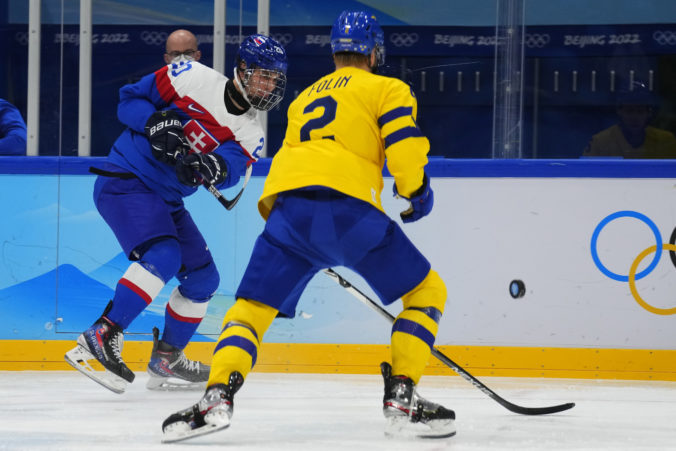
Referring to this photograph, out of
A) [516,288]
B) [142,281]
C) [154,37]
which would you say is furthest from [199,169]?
[154,37]

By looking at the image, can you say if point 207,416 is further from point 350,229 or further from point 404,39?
point 404,39

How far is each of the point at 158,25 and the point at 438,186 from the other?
1505 mm

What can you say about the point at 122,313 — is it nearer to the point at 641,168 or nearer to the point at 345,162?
the point at 345,162

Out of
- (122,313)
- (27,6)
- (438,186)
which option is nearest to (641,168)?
(438,186)

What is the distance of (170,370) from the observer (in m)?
3.30

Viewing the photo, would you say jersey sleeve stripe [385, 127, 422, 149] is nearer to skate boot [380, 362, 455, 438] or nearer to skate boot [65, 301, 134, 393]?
skate boot [380, 362, 455, 438]

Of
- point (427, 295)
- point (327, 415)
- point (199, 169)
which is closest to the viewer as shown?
point (427, 295)

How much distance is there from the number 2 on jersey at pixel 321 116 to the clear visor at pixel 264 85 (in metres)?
0.61

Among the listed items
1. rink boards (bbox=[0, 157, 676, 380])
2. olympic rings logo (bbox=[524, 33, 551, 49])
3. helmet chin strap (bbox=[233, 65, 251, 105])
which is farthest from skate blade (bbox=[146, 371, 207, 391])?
olympic rings logo (bbox=[524, 33, 551, 49])

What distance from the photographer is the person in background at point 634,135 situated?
13.1 ft

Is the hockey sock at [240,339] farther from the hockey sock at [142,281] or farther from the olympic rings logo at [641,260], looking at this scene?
the olympic rings logo at [641,260]

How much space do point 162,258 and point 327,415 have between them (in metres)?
0.72

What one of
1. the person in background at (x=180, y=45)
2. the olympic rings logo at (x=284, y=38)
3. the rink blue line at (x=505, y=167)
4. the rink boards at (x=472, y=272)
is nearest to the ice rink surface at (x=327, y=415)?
the rink boards at (x=472, y=272)

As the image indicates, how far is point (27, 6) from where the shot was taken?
418 centimetres
